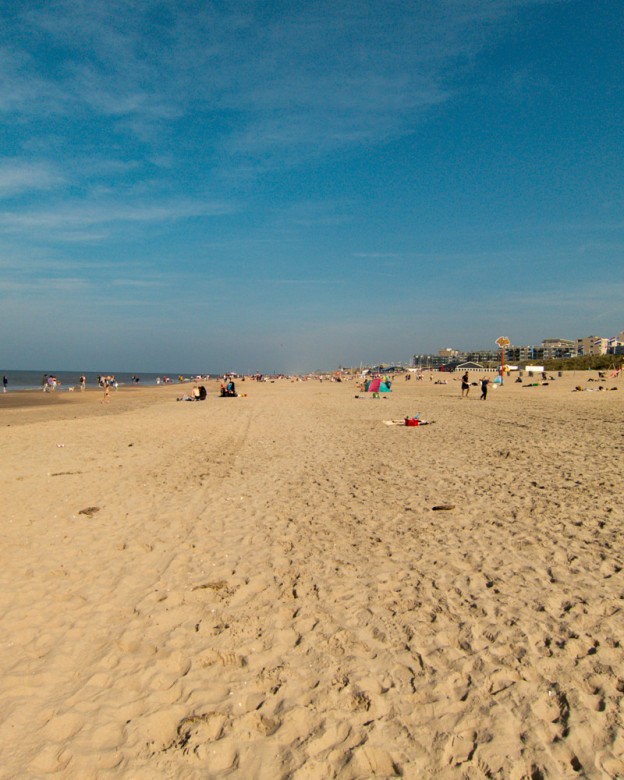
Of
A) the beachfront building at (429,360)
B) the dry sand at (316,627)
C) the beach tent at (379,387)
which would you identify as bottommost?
the dry sand at (316,627)

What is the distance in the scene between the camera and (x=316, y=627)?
428 cm

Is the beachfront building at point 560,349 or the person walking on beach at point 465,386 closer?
the person walking on beach at point 465,386

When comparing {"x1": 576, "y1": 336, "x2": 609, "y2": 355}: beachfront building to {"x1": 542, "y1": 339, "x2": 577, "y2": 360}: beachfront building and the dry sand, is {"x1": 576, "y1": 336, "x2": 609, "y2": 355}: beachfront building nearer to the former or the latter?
{"x1": 542, "y1": 339, "x2": 577, "y2": 360}: beachfront building

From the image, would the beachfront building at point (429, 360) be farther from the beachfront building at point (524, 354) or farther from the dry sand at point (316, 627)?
the dry sand at point (316, 627)

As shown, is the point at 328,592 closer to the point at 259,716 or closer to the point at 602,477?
the point at 259,716

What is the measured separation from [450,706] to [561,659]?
3.37ft

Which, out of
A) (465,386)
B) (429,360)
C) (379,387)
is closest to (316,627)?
(465,386)

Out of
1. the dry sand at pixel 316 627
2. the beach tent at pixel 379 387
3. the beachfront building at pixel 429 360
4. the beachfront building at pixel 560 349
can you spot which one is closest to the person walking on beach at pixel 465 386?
the beach tent at pixel 379 387

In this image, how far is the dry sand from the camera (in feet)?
9.74

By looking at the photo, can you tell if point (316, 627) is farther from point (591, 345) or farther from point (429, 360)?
point (429, 360)

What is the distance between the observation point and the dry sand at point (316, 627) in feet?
9.74

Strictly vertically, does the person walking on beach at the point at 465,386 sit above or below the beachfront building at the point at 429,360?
below

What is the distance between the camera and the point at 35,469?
10.9 metres

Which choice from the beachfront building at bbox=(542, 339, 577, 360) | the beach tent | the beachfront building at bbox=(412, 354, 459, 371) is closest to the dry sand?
the beach tent
